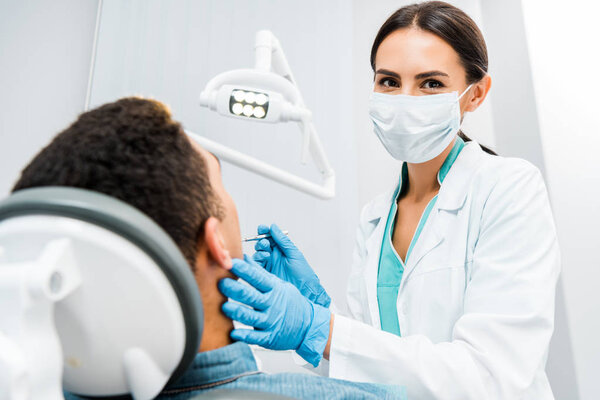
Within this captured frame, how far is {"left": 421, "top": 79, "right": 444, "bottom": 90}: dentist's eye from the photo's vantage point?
136 centimetres

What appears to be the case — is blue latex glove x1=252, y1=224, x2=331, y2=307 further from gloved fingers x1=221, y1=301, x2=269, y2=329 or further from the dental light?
gloved fingers x1=221, y1=301, x2=269, y2=329

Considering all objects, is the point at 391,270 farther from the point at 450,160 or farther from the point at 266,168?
the point at 266,168

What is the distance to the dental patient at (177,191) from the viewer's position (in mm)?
567

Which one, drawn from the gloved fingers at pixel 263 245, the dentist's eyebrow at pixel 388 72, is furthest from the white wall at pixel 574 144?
the gloved fingers at pixel 263 245

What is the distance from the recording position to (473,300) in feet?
3.48

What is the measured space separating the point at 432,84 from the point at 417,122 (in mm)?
141

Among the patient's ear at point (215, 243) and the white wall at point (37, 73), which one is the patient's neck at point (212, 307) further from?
the white wall at point (37, 73)

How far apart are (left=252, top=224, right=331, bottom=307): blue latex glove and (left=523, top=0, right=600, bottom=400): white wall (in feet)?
3.27

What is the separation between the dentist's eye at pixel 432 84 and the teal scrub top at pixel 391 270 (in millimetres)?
229

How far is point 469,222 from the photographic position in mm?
1260

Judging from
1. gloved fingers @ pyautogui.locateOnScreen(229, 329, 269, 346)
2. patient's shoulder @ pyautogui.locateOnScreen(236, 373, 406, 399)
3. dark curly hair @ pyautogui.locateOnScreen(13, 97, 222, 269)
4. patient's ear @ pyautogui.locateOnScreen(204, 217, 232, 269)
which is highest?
dark curly hair @ pyautogui.locateOnScreen(13, 97, 222, 269)

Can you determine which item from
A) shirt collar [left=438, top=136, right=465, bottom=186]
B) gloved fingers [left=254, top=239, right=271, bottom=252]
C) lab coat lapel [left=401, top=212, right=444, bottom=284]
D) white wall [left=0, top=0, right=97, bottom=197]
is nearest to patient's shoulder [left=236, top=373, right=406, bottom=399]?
gloved fingers [left=254, top=239, right=271, bottom=252]

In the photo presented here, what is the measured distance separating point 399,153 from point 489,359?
0.69m

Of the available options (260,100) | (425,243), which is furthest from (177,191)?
(425,243)
